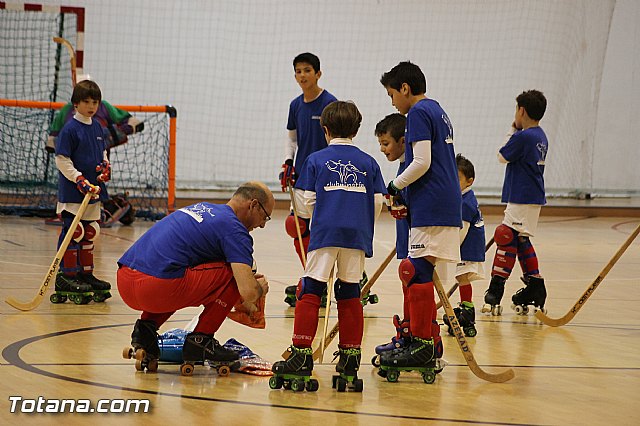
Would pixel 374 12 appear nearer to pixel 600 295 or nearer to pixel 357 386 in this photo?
pixel 600 295

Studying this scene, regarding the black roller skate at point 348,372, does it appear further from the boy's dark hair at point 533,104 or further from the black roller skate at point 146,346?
the boy's dark hair at point 533,104

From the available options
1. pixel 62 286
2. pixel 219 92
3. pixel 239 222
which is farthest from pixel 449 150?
pixel 219 92

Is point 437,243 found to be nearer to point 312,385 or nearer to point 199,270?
point 312,385

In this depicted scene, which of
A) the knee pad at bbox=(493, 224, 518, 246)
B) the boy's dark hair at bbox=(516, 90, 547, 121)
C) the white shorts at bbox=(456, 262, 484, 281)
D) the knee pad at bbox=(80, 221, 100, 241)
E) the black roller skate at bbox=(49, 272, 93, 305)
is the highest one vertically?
the boy's dark hair at bbox=(516, 90, 547, 121)

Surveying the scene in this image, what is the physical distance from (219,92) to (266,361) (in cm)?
1104

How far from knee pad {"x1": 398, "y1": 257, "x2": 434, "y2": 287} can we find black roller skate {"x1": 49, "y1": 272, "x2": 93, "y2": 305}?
2.72 m

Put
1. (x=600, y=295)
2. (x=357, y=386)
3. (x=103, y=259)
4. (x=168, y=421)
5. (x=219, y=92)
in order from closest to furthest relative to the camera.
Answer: (x=168, y=421) < (x=357, y=386) < (x=600, y=295) < (x=103, y=259) < (x=219, y=92)

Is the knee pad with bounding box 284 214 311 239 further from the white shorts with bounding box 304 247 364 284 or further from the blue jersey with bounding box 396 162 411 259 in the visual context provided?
the white shorts with bounding box 304 247 364 284

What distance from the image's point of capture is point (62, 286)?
22.1 ft

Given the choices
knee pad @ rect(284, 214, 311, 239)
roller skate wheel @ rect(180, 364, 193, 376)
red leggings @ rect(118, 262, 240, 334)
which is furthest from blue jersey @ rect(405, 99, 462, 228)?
knee pad @ rect(284, 214, 311, 239)

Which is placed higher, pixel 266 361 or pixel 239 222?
pixel 239 222

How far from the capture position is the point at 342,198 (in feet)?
15.2

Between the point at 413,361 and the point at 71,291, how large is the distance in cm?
293

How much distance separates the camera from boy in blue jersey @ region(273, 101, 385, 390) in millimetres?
4547
